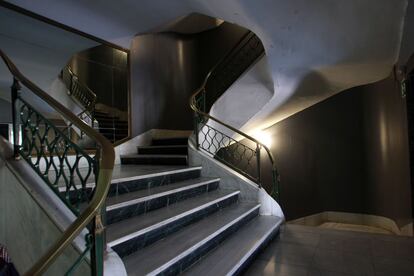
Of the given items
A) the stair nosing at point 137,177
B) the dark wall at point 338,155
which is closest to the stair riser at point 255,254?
the stair nosing at point 137,177

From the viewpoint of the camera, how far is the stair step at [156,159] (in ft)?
13.4

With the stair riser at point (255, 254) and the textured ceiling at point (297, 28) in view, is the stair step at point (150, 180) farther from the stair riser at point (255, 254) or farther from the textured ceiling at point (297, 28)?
the textured ceiling at point (297, 28)

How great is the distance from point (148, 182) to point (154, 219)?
703mm

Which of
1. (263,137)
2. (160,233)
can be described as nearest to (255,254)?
(160,233)

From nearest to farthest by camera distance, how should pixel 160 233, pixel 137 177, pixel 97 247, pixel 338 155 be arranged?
pixel 97 247
pixel 160 233
pixel 137 177
pixel 338 155

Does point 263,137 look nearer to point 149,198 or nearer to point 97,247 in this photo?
point 149,198

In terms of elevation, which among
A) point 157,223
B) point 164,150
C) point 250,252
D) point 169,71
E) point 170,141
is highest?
point 169,71

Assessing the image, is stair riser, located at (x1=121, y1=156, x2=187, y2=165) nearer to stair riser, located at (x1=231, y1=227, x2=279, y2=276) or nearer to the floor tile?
stair riser, located at (x1=231, y1=227, x2=279, y2=276)

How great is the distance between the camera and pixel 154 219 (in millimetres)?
2395

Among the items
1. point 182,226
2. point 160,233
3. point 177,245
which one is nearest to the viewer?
point 177,245

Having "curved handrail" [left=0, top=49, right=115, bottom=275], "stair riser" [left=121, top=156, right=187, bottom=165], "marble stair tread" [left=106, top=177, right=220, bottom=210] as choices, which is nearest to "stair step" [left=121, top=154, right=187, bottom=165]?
"stair riser" [left=121, top=156, right=187, bottom=165]

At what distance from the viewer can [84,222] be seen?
1.22 m

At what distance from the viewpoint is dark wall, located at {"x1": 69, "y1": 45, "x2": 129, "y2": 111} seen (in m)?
4.05

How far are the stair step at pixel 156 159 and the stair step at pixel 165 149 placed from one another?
28cm
